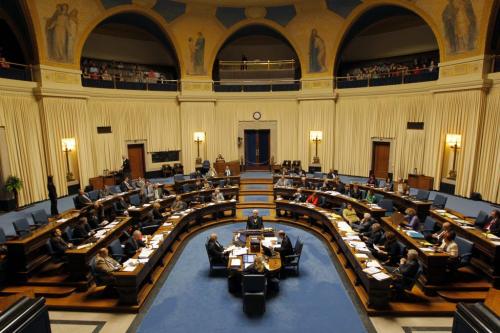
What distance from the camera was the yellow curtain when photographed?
A: 461 inches

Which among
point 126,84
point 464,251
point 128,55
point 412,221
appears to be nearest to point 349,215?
point 412,221

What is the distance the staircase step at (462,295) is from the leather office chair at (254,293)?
381 cm

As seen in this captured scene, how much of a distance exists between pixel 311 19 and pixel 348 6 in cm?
204

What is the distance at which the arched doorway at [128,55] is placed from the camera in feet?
55.3

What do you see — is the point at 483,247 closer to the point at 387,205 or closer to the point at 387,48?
the point at 387,205

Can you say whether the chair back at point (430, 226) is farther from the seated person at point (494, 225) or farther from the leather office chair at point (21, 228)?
the leather office chair at point (21, 228)

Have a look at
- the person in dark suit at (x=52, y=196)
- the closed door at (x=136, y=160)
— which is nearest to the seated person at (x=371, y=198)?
the person in dark suit at (x=52, y=196)

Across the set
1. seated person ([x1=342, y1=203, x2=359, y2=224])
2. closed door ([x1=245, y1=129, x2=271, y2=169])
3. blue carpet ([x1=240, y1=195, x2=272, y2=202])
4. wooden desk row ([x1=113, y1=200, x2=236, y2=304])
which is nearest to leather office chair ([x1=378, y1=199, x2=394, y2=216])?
seated person ([x1=342, y1=203, x2=359, y2=224])

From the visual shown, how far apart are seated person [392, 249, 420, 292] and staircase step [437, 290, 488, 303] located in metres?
0.99

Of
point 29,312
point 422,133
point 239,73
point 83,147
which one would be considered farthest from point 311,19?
point 29,312

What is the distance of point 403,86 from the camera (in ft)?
50.0

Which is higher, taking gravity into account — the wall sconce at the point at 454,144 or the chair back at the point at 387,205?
the wall sconce at the point at 454,144

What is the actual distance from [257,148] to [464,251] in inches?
545

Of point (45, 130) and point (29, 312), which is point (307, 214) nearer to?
point (29, 312)
